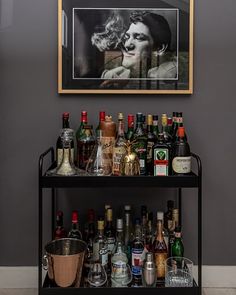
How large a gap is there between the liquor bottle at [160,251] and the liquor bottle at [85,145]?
47cm

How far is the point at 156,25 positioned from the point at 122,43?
0.68ft

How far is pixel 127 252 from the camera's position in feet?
7.06

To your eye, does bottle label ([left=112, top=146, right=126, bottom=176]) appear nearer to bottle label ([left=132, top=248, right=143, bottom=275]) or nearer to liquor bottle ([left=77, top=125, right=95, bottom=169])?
liquor bottle ([left=77, top=125, right=95, bottom=169])

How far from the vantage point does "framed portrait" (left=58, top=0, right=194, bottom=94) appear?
2275 mm

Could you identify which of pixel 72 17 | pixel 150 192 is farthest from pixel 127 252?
pixel 72 17

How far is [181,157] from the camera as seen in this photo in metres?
2.01

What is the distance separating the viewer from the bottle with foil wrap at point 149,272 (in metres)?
2.02

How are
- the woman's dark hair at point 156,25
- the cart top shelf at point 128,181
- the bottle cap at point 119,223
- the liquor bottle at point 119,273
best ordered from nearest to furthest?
1. the cart top shelf at point 128,181
2. the liquor bottle at point 119,273
3. the bottle cap at point 119,223
4. the woman's dark hair at point 156,25

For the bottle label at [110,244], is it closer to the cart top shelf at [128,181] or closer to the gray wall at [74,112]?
the gray wall at [74,112]

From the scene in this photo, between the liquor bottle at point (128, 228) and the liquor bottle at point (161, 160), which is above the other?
the liquor bottle at point (161, 160)

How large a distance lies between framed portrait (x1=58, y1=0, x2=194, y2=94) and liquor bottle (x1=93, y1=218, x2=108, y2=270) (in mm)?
731

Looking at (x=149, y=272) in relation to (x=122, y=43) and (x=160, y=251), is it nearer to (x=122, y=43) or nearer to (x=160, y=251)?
(x=160, y=251)
